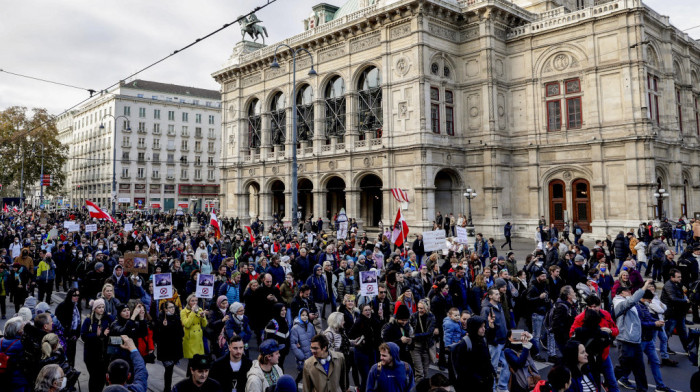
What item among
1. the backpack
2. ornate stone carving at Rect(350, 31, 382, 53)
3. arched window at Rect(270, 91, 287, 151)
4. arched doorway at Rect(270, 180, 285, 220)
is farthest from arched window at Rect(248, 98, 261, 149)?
the backpack

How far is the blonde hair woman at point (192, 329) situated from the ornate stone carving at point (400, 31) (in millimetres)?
26912

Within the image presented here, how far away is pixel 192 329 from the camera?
7582 millimetres

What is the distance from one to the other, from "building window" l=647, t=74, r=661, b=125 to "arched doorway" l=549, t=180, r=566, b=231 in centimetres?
646

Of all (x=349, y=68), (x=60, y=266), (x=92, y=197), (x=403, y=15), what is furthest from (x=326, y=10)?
(x=92, y=197)

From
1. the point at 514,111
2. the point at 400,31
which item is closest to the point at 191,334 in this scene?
the point at 400,31

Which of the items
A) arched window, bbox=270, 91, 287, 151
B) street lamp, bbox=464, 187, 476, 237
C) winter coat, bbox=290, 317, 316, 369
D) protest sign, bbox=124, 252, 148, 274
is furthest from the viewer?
arched window, bbox=270, 91, 287, 151

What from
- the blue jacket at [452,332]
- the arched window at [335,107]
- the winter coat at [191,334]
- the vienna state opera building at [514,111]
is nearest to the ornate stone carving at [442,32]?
the vienna state opera building at [514,111]

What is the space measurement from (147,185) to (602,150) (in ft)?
213

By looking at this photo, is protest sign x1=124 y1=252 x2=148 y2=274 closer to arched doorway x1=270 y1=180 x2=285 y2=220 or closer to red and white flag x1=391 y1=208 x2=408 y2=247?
red and white flag x1=391 y1=208 x2=408 y2=247

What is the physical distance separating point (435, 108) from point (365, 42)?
729 cm

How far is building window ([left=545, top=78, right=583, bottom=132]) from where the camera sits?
1163 inches

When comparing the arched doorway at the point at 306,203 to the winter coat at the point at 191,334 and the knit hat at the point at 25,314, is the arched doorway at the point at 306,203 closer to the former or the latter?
the winter coat at the point at 191,334

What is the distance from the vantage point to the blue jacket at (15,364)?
219 inches

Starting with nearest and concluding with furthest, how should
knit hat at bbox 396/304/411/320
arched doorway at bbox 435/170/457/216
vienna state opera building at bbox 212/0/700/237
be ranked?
knit hat at bbox 396/304/411/320 < vienna state opera building at bbox 212/0/700/237 < arched doorway at bbox 435/170/457/216
